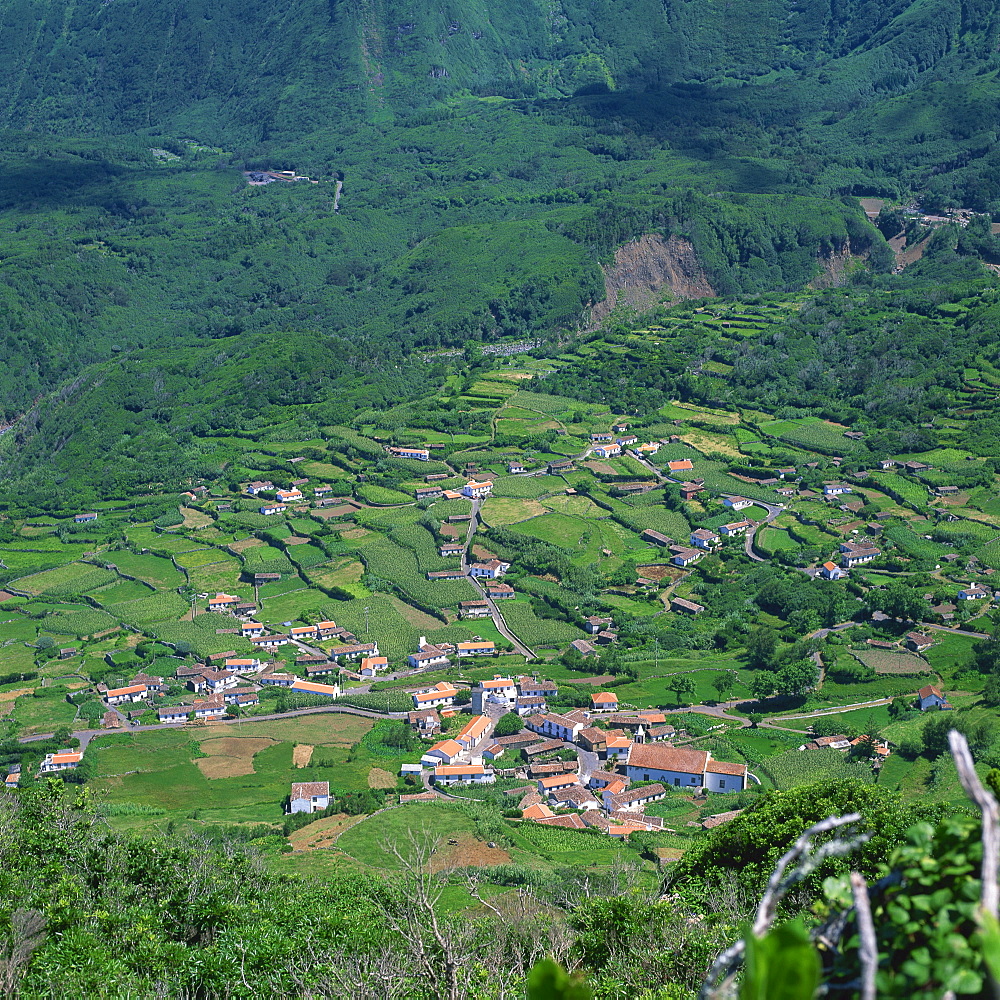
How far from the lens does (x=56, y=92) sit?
7357 inches

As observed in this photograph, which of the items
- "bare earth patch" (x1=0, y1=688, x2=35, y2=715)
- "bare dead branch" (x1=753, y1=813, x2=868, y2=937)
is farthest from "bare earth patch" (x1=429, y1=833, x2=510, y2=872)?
"bare dead branch" (x1=753, y1=813, x2=868, y2=937)

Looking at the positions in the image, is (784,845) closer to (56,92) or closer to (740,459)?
(740,459)

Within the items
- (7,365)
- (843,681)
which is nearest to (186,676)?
(843,681)

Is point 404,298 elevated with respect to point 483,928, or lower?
lower

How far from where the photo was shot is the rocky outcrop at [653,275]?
105312 millimetres

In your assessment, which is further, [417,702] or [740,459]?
[740,459]

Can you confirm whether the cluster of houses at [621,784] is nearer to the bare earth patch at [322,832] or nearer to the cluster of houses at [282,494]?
the bare earth patch at [322,832]

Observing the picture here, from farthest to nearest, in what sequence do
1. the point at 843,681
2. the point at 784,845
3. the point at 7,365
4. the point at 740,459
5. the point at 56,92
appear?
the point at 56,92 < the point at 7,365 < the point at 740,459 < the point at 843,681 < the point at 784,845

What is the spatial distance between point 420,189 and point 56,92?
3501 inches

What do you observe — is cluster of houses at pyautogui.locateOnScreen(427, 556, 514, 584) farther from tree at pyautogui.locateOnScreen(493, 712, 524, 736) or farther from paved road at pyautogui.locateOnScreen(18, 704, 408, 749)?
tree at pyautogui.locateOnScreen(493, 712, 524, 736)

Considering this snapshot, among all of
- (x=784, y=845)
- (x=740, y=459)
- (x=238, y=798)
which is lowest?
(x=740, y=459)

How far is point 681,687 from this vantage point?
44.1 meters

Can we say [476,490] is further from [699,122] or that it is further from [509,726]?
[699,122]

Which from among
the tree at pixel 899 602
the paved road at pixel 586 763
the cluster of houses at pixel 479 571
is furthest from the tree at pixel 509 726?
the tree at pixel 899 602
